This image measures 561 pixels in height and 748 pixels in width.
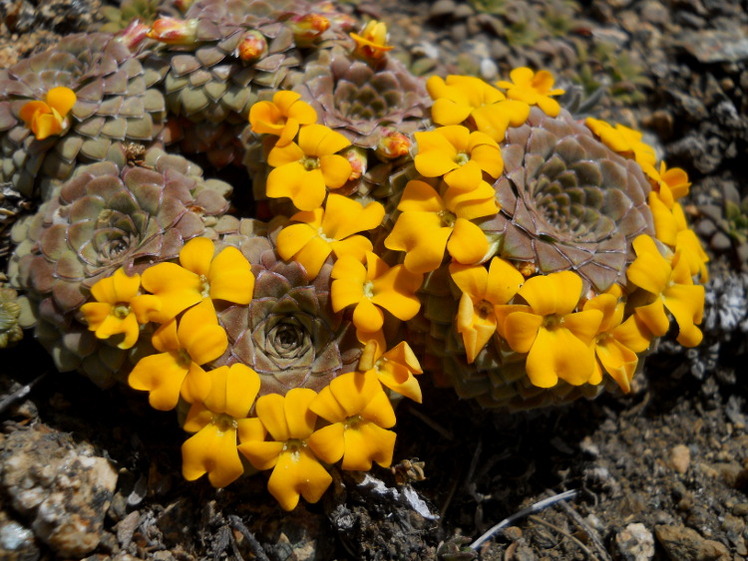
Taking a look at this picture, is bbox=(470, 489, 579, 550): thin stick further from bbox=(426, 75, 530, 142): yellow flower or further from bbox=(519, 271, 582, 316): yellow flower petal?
bbox=(426, 75, 530, 142): yellow flower

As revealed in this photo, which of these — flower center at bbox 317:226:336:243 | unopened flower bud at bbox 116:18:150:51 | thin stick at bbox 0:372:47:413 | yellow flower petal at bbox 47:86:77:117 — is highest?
unopened flower bud at bbox 116:18:150:51

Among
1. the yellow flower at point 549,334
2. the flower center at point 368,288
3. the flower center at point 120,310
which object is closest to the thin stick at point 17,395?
the flower center at point 120,310

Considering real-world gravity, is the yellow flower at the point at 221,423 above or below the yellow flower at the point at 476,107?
below

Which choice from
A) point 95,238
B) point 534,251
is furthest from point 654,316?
point 95,238

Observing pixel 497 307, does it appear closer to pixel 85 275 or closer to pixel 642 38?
pixel 85 275

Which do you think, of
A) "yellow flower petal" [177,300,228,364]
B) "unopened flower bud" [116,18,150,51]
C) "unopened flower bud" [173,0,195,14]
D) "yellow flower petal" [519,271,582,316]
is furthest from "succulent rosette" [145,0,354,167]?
"yellow flower petal" [519,271,582,316]

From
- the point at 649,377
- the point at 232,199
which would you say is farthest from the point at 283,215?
the point at 649,377

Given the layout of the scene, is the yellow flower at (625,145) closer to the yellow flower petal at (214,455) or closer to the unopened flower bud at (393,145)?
the unopened flower bud at (393,145)

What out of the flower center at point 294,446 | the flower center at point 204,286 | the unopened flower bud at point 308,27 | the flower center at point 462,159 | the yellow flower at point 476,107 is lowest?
the flower center at point 294,446
